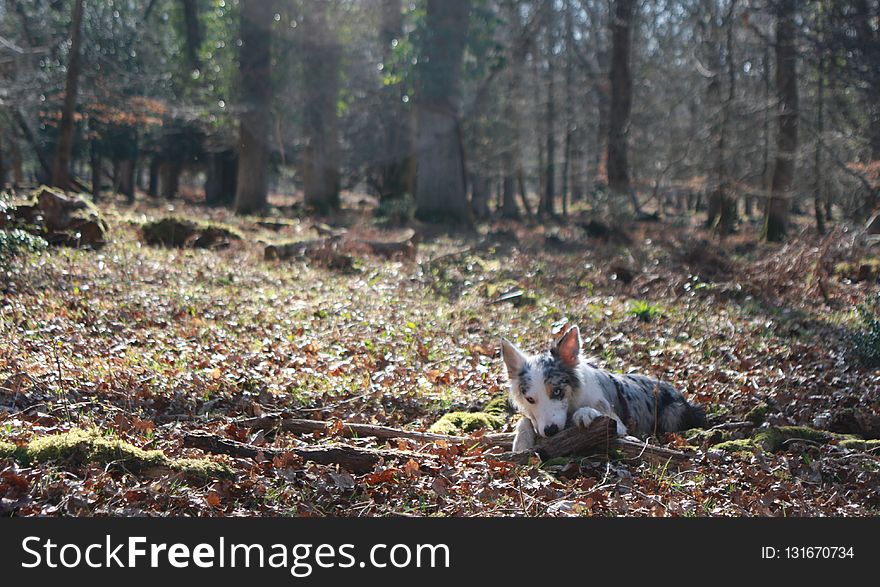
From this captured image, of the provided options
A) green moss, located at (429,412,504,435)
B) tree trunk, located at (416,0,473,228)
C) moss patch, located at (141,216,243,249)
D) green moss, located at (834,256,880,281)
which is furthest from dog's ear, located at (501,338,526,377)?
tree trunk, located at (416,0,473,228)

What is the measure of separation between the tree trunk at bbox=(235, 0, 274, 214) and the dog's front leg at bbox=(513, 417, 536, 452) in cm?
2518

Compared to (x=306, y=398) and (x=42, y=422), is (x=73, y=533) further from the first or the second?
(x=306, y=398)

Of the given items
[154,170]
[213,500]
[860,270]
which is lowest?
[213,500]

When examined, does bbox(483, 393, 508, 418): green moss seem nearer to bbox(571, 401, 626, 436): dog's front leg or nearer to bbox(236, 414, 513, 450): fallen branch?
bbox(236, 414, 513, 450): fallen branch

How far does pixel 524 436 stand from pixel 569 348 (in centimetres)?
83

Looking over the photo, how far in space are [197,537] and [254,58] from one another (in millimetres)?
27666

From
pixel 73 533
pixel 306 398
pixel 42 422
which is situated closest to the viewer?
pixel 73 533

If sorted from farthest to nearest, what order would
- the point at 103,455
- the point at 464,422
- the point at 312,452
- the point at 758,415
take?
the point at 758,415
the point at 464,422
the point at 312,452
the point at 103,455

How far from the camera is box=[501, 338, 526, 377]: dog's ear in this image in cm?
664

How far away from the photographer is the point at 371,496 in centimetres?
568

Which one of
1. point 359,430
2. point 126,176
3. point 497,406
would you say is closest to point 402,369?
point 497,406

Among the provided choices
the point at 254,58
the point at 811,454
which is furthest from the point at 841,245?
the point at 254,58

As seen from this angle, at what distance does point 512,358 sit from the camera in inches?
263

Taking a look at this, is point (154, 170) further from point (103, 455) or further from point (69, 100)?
point (103, 455)
